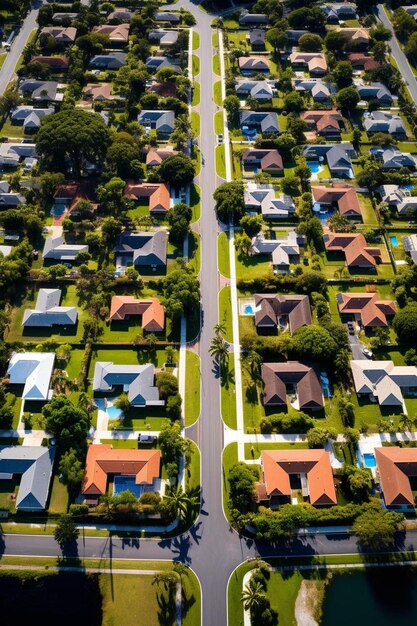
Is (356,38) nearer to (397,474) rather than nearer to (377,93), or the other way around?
(377,93)

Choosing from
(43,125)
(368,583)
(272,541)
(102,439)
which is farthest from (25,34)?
(368,583)

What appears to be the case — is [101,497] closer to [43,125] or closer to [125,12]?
[43,125]

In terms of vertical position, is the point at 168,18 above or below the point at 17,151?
above

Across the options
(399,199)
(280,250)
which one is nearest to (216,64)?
(399,199)

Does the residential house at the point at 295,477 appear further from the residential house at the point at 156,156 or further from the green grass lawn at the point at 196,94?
the green grass lawn at the point at 196,94

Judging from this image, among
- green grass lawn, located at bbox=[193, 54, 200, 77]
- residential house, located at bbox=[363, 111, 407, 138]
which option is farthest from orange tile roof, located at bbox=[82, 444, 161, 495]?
green grass lawn, located at bbox=[193, 54, 200, 77]

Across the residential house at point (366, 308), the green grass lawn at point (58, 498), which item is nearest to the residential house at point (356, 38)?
the residential house at point (366, 308)

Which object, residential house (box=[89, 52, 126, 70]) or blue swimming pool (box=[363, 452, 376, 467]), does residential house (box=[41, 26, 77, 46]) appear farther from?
blue swimming pool (box=[363, 452, 376, 467])
